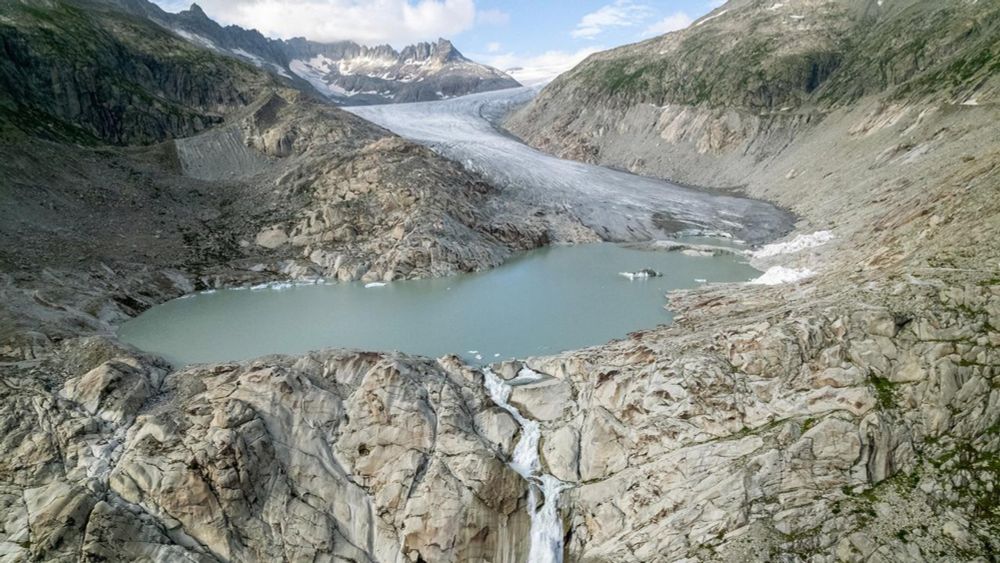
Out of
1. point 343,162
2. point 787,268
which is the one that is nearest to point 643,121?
point 343,162

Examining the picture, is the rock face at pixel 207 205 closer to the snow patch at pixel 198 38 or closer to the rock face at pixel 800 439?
the rock face at pixel 800 439

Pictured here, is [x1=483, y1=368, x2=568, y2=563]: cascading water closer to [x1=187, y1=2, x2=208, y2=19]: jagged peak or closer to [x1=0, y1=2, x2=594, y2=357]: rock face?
[x1=0, y1=2, x2=594, y2=357]: rock face

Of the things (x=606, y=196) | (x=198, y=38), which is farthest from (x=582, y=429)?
(x=198, y=38)

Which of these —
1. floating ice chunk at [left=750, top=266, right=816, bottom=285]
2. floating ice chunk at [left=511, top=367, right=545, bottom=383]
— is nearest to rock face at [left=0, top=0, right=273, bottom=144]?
floating ice chunk at [left=511, top=367, right=545, bottom=383]

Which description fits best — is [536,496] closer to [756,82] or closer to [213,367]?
[213,367]

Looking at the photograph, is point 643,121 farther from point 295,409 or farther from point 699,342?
point 295,409

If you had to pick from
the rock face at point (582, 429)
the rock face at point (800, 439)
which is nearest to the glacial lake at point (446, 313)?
the rock face at point (582, 429)
